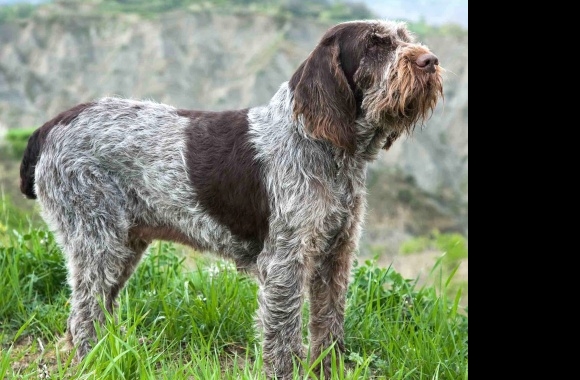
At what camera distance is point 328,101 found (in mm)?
4332

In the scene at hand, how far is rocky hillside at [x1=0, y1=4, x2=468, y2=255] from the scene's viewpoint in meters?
11.4

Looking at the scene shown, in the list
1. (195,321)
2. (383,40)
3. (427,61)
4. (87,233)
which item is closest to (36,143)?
(87,233)

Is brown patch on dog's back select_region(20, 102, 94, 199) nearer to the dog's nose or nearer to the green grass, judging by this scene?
the green grass

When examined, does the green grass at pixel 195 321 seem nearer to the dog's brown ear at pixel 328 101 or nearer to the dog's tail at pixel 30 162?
the dog's tail at pixel 30 162

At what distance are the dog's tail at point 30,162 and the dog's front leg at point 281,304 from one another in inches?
67.6

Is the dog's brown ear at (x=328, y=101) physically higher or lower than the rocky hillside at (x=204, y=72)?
higher

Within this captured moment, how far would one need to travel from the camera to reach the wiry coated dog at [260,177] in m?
4.34

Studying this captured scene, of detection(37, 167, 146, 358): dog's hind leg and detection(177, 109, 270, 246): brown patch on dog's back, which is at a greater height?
detection(177, 109, 270, 246): brown patch on dog's back

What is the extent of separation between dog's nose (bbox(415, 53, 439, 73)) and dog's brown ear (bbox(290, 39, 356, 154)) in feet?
1.47

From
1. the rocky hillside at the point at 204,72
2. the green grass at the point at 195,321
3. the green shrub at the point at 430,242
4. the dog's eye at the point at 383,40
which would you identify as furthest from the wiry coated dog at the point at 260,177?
the rocky hillside at the point at 204,72

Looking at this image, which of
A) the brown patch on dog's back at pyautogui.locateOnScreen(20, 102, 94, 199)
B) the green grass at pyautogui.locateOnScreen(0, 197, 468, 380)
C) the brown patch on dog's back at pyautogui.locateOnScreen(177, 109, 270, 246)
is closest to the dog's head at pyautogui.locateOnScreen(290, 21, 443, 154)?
the brown patch on dog's back at pyautogui.locateOnScreen(177, 109, 270, 246)

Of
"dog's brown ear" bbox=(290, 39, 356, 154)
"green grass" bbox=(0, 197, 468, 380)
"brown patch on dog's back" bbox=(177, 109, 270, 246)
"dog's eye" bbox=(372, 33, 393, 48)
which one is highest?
"dog's eye" bbox=(372, 33, 393, 48)
